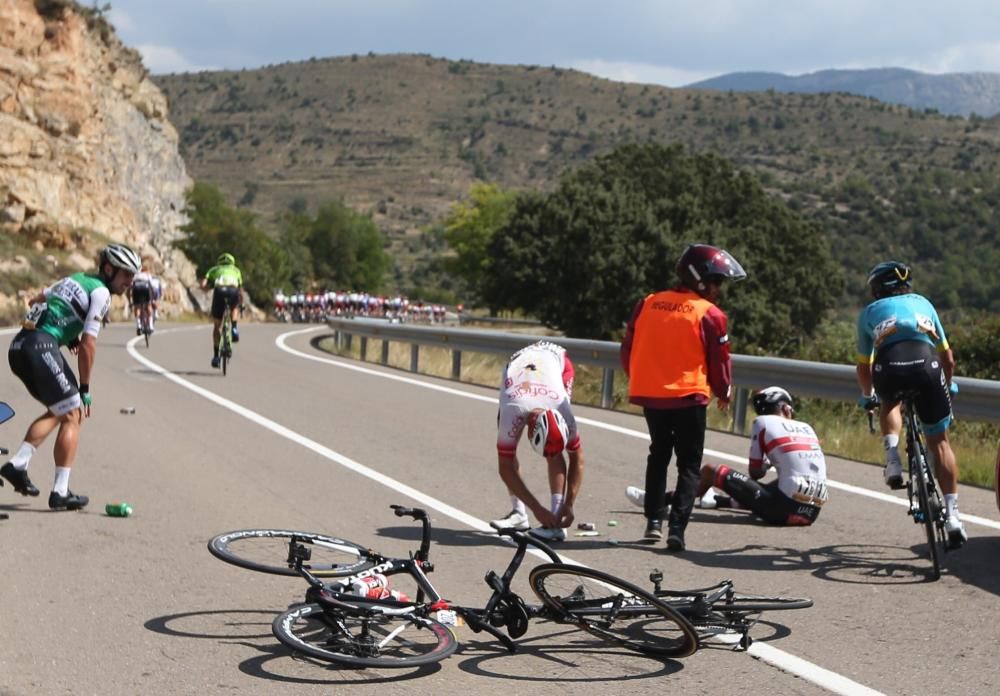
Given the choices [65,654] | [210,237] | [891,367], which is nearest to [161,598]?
[65,654]

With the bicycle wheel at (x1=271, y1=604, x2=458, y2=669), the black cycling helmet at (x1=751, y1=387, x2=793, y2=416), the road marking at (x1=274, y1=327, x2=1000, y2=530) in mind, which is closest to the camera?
the bicycle wheel at (x1=271, y1=604, x2=458, y2=669)

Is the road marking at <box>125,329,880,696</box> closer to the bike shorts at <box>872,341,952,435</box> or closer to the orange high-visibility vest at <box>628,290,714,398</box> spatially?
the orange high-visibility vest at <box>628,290,714,398</box>

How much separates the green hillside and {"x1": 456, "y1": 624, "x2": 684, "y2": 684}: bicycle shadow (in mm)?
96724

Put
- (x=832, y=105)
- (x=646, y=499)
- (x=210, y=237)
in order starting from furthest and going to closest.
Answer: (x=832, y=105), (x=210, y=237), (x=646, y=499)

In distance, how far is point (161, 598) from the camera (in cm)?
699

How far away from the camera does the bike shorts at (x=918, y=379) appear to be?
8.26m

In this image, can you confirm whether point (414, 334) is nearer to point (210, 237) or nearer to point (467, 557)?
point (467, 557)

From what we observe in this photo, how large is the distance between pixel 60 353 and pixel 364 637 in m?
4.40

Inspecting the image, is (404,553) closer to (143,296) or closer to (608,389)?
(608,389)

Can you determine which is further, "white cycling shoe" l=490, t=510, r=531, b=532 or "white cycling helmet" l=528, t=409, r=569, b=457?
"white cycling shoe" l=490, t=510, r=531, b=532

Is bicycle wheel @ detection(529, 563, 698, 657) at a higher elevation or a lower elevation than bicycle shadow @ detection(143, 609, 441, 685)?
higher

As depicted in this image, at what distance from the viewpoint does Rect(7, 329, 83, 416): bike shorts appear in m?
9.15

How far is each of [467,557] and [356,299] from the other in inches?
2458

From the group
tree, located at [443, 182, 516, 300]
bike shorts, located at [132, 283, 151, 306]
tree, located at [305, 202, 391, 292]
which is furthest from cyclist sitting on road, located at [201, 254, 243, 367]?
tree, located at [305, 202, 391, 292]
